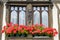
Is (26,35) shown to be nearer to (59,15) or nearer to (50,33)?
(50,33)

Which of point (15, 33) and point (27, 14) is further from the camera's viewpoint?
point (27, 14)

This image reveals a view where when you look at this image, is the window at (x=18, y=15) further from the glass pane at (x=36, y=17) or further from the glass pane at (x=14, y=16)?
the glass pane at (x=36, y=17)

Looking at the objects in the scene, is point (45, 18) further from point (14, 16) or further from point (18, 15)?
point (14, 16)

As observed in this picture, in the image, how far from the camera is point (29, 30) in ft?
42.2

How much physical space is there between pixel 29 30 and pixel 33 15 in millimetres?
1209

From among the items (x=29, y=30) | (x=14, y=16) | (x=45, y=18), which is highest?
(x=14, y=16)

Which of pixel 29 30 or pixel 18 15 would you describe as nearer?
pixel 29 30

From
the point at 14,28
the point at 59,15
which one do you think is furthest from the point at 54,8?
the point at 14,28

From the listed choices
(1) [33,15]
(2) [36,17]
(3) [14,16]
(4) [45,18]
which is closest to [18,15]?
(3) [14,16]

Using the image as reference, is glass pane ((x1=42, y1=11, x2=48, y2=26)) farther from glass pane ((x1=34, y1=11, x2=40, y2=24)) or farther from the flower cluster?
the flower cluster

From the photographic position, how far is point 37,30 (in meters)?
12.9

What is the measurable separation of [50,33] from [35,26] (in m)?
0.72

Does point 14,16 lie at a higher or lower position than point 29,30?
higher

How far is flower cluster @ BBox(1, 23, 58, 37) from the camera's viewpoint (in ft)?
42.1
